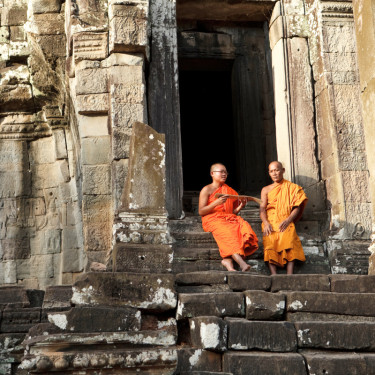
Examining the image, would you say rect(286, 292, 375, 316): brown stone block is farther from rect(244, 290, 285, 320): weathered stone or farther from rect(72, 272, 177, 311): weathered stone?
rect(72, 272, 177, 311): weathered stone

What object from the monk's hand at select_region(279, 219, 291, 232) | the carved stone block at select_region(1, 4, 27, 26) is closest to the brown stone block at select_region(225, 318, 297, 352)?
the monk's hand at select_region(279, 219, 291, 232)

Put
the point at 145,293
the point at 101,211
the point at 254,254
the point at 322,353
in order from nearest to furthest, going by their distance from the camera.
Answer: the point at 322,353 < the point at 145,293 < the point at 254,254 < the point at 101,211

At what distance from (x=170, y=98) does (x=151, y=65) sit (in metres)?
0.49

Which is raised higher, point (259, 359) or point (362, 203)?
point (362, 203)

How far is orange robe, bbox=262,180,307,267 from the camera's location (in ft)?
24.3

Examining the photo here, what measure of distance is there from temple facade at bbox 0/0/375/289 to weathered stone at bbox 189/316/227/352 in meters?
0.95

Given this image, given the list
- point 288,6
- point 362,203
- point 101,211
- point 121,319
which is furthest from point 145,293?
point 288,6

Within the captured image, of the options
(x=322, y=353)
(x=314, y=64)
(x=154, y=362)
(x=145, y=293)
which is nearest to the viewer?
(x=154, y=362)

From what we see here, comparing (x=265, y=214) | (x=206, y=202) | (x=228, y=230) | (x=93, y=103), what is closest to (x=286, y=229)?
(x=265, y=214)

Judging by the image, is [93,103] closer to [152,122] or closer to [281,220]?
[152,122]

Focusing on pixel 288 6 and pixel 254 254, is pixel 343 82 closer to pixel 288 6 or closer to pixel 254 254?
pixel 288 6

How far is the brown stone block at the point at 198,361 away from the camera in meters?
4.83

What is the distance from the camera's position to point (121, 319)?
511 cm

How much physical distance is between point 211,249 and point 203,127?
6.63 m
